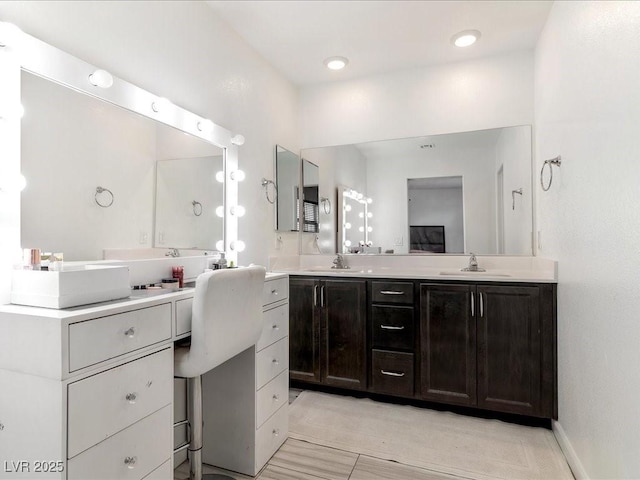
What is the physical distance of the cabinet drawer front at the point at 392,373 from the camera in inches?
94.7

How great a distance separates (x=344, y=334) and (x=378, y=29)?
2.13 m

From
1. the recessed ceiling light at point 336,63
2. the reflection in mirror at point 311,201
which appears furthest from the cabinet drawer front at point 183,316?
the recessed ceiling light at point 336,63

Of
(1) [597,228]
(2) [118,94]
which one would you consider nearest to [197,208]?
(2) [118,94]

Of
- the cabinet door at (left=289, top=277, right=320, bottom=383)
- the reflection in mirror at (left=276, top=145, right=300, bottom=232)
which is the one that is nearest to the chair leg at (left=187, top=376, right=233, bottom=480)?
the cabinet door at (left=289, top=277, right=320, bottom=383)

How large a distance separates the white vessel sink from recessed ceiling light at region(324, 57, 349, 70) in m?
2.35

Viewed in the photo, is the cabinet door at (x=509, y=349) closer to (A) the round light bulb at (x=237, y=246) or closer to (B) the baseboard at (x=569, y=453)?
(B) the baseboard at (x=569, y=453)

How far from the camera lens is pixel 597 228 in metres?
1.44

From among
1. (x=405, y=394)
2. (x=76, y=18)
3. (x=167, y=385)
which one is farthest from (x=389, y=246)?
(x=76, y=18)

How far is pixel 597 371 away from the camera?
1.46 meters

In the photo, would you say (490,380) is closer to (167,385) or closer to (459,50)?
(167,385)

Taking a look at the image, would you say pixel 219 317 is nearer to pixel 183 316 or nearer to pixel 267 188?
pixel 183 316

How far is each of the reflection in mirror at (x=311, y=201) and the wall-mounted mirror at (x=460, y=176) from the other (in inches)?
4.6

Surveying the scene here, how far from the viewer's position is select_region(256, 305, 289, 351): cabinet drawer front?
6.01 feet

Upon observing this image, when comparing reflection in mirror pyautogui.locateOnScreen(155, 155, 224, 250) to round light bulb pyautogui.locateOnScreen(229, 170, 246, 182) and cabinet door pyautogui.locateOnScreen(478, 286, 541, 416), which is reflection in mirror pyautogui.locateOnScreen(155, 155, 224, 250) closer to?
round light bulb pyautogui.locateOnScreen(229, 170, 246, 182)
